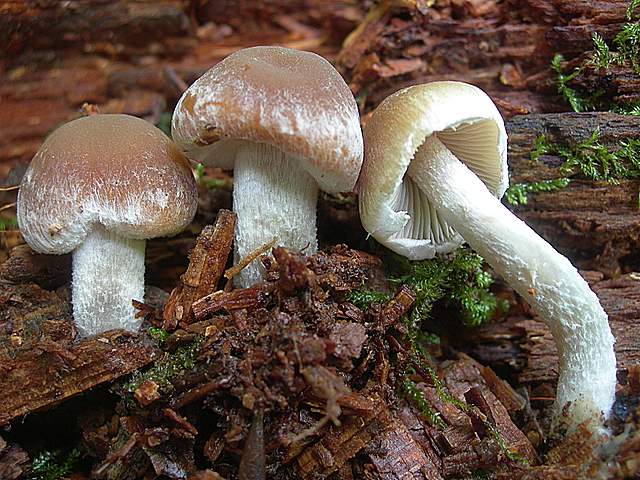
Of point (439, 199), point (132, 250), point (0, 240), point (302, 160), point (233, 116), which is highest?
point (233, 116)

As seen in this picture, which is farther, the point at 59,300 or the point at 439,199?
the point at 59,300

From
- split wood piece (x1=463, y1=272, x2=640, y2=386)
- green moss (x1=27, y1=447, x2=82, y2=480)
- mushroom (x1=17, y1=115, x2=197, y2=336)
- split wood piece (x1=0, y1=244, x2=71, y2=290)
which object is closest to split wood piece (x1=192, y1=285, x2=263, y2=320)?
mushroom (x1=17, y1=115, x2=197, y2=336)

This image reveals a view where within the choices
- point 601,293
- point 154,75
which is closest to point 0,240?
point 154,75

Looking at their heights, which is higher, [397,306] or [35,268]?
[397,306]

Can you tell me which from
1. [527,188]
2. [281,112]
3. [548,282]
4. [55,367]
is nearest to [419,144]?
[281,112]

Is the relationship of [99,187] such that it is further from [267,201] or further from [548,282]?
[548,282]

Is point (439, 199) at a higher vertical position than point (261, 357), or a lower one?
higher

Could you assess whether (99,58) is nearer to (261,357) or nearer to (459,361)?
(261,357)
